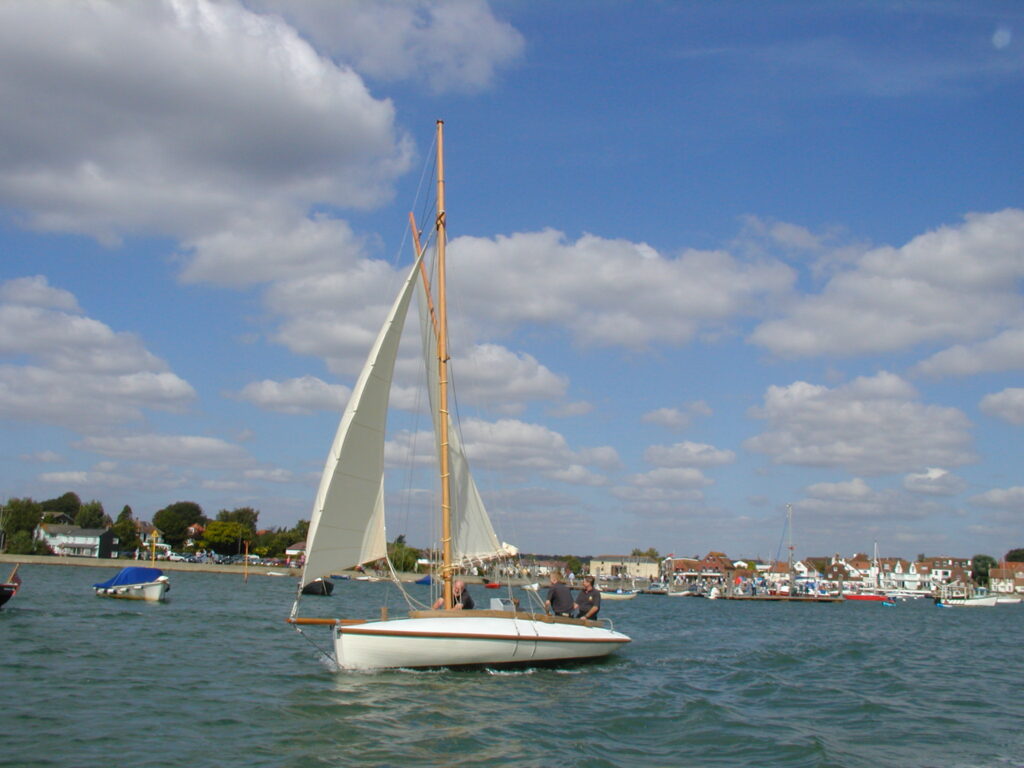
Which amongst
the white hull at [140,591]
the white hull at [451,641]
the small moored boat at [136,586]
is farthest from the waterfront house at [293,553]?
the white hull at [451,641]

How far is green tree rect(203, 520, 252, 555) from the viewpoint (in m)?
145

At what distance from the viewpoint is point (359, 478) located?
21.1 metres

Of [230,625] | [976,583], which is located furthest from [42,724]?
[976,583]

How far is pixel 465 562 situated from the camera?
24453 millimetres

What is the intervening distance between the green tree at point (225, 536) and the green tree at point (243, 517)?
7396mm

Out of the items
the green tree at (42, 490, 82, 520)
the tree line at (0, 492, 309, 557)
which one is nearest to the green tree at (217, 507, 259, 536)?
the tree line at (0, 492, 309, 557)

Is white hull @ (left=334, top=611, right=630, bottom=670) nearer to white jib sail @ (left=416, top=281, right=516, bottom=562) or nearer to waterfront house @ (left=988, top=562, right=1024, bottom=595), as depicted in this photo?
white jib sail @ (left=416, top=281, right=516, bottom=562)

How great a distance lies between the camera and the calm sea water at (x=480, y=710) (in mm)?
14055

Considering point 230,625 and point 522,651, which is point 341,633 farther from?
point 230,625

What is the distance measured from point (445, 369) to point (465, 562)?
525 centimetres

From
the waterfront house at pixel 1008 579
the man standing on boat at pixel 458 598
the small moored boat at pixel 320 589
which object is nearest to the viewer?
the man standing on boat at pixel 458 598

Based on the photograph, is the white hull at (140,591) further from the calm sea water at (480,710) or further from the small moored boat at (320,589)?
the calm sea water at (480,710)

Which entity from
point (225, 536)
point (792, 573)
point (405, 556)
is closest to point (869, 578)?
point (792, 573)

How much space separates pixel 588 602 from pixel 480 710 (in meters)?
9.00
